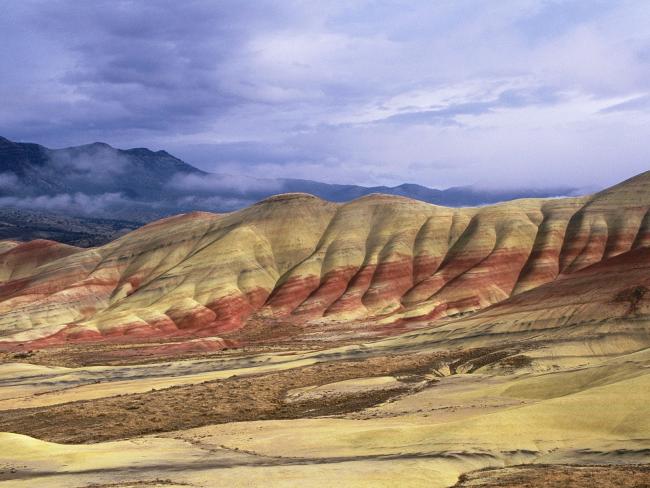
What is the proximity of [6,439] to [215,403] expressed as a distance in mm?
17818

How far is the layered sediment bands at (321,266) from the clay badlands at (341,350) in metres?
0.52

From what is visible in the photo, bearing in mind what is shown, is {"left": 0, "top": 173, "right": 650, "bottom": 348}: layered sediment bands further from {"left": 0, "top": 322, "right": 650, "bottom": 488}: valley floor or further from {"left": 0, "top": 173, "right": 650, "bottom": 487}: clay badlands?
{"left": 0, "top": 322, "right": 650, "bottom": 488}: valley floor

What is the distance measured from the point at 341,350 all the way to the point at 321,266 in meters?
59.7

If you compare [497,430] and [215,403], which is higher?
[497,430]

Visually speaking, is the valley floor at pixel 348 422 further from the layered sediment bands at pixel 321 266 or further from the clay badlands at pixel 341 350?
the layered sediment bands at pixel 321 266

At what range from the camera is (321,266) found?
140m

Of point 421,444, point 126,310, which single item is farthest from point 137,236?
point 421,444

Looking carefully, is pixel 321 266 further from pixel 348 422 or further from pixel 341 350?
pixel 348 422

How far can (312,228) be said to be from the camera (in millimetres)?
154000

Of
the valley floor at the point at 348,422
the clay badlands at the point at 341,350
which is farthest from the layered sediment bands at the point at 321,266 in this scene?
the valley floor at the point at 348,422

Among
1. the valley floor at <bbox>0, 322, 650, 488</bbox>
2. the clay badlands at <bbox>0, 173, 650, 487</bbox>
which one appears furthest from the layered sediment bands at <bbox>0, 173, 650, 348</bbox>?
the valley floor at <bbox>0, 322, 650, 488</bbox>

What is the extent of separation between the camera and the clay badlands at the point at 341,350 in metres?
31.0

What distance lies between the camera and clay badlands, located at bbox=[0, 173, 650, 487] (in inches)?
1221

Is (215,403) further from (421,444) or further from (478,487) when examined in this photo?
(478,487)
